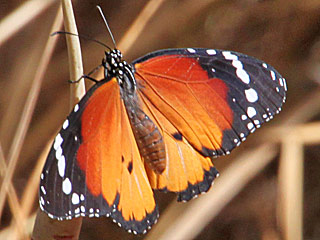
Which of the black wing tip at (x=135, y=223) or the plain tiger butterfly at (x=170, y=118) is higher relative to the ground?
the plain tiger butterfly at (x=170, y=118)

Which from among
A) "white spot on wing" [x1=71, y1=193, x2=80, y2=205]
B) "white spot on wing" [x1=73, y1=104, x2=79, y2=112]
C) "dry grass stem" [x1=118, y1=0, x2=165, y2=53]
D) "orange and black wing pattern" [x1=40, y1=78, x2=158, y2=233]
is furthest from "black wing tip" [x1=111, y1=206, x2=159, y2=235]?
"dry grass stem" [x1=118, y1=0, x2=165, y2=53]

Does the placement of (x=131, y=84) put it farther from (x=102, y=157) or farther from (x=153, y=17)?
(x=153, y=17)

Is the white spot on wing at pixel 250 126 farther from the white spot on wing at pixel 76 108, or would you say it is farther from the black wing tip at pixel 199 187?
the white spot on wing at pixel 76 108

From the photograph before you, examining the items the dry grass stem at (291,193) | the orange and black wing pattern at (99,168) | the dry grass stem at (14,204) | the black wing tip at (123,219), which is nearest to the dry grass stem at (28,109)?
the dry grass stem at (14,204)

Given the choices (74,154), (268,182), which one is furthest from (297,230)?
(74,154)

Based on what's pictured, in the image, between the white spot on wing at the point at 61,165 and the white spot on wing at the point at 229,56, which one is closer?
the white spot on wing at the point at 61,165

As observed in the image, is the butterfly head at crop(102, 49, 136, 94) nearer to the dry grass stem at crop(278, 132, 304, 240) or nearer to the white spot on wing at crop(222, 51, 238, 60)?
the white spot on wing at crop(222, 51, 238, 60)
